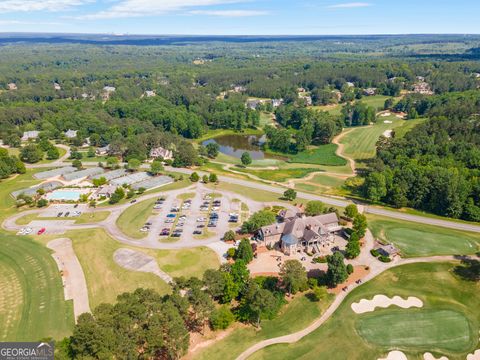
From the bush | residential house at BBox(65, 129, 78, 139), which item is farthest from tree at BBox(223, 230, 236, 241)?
residential house at BBox(65, 129, 78, 139)

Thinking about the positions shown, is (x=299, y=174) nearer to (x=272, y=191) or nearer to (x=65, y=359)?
(x=272, y=191)

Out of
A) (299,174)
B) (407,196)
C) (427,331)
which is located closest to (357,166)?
(299,174)

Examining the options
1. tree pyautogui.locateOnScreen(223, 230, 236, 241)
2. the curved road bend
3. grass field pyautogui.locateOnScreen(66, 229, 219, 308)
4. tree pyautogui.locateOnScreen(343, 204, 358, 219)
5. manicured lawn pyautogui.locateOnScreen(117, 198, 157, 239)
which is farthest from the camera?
tree pyautogui.locateOnScreen(343, 204, 358, 219)

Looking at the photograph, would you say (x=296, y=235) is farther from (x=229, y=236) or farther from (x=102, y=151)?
(x=102, y=151)

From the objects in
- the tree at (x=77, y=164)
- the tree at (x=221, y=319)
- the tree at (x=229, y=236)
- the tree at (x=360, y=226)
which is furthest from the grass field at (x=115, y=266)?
the tree at (x=77, y=164)

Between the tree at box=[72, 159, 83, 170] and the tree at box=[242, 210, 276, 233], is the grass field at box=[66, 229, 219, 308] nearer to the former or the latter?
the tree at box=[242, 210, 276, 233]

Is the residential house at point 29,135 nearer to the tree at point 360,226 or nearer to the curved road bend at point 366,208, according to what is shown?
the curved road bend at point 366,208
